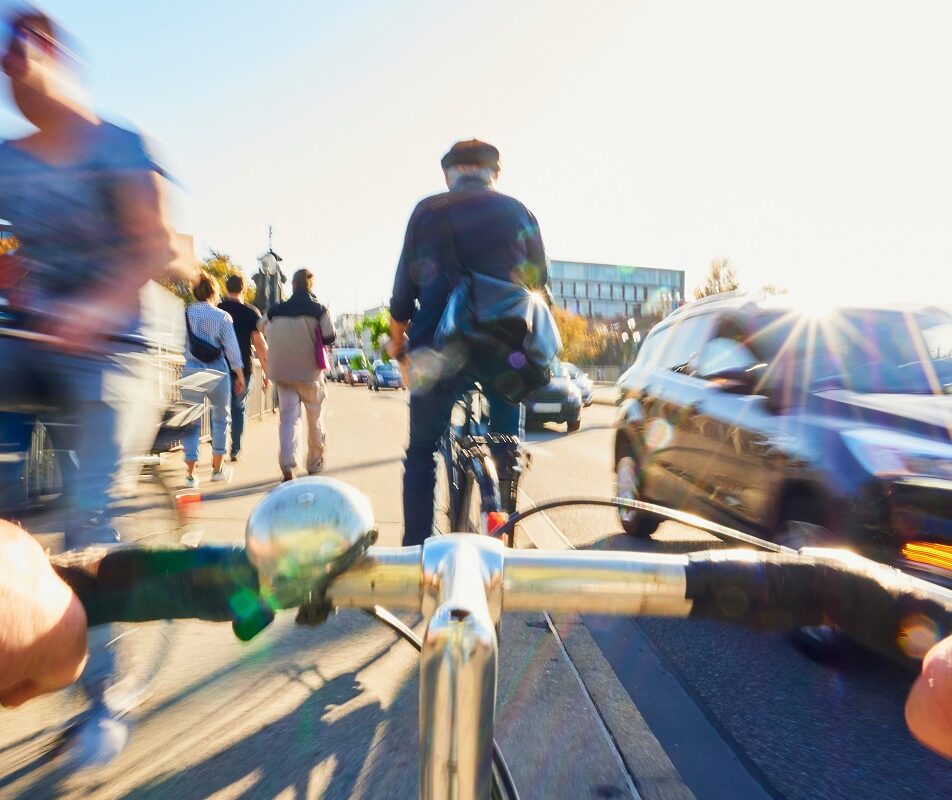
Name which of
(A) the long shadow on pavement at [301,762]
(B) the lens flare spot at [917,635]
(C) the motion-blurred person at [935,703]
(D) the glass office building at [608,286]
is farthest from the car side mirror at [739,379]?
(D) the glass office building at [608,286]

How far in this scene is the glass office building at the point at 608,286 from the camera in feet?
315

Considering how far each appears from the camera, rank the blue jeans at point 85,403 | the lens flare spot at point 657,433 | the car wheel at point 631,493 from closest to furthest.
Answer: the blue jeans at point 85,403 → the lens flare spot at point 657,433 → the car wheel at point 631,493

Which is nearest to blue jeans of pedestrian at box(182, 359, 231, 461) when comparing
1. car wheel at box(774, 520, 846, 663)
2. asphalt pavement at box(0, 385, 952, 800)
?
asphalt pavement at box(0, 385, 952, 800)

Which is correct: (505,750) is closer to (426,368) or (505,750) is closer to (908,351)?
(426,368)

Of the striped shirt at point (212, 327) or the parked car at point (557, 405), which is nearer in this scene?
the striped shirt at point (212, 327)

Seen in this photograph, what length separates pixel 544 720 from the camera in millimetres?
2527

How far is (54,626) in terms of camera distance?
60cm

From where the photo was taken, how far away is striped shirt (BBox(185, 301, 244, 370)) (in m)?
6.37

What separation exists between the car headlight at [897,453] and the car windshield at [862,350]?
0.44 metres

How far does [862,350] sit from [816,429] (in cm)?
72

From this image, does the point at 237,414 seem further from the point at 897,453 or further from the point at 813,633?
the point at 897,453

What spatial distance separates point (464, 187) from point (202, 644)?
7.78 feet

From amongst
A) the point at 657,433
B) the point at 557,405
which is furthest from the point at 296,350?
the point at 557,405

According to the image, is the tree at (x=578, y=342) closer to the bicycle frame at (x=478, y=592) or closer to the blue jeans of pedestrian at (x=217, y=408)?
the blue jeans of pedestrian at (x=217, y=408)
